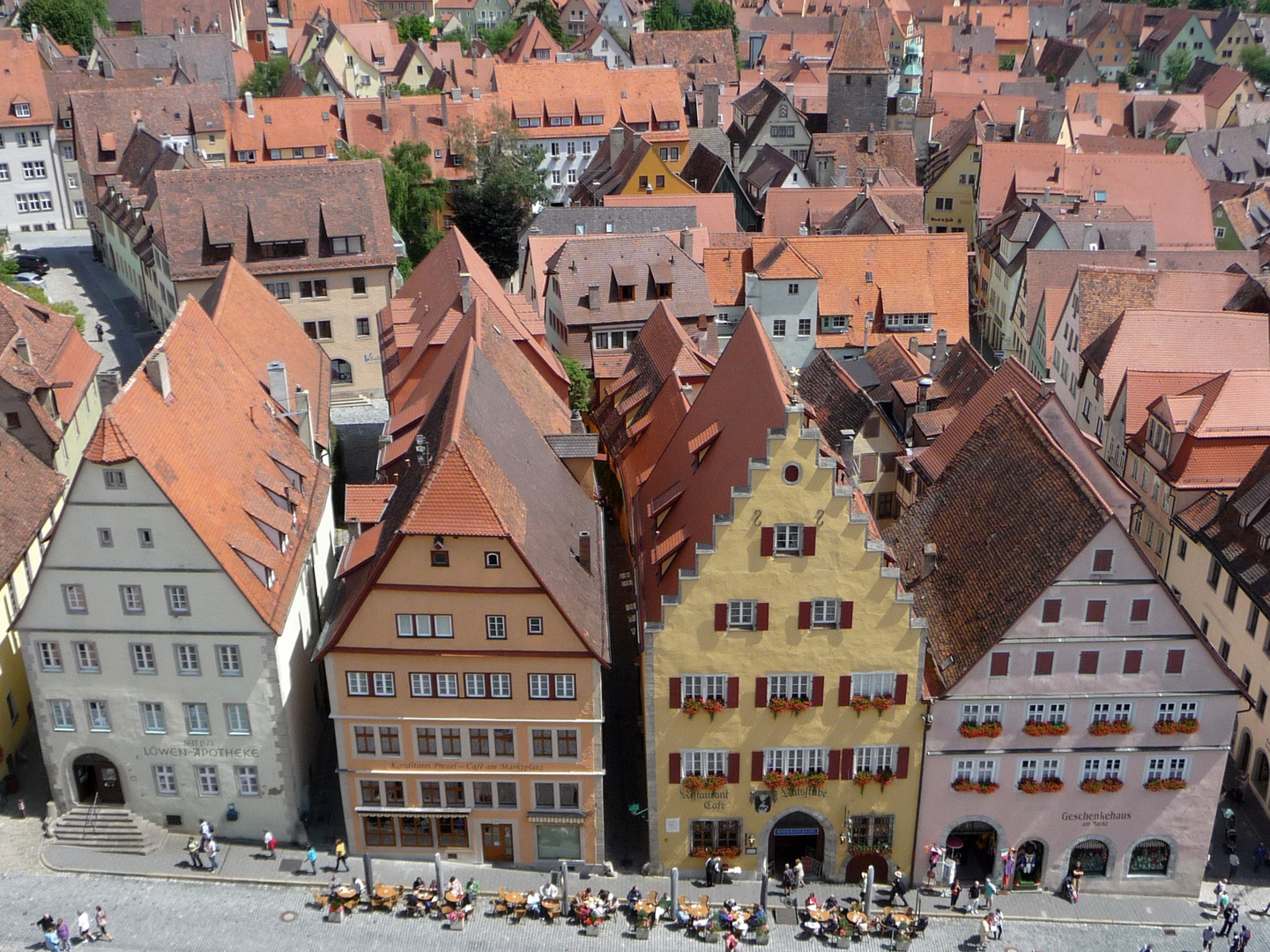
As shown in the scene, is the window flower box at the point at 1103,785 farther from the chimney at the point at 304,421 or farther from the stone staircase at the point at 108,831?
the chimney at the point at 304,421

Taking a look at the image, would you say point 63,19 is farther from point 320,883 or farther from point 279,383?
point 320,883

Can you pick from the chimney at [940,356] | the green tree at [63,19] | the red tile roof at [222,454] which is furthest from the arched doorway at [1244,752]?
the green tree at [63,19]

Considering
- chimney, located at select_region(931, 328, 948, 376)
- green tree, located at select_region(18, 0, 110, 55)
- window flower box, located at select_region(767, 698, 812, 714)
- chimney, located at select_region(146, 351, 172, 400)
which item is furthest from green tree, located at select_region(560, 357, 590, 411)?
green tree, located at select_region(18, 0, 110, 55)

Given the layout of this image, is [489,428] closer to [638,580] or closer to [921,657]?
[638,580]

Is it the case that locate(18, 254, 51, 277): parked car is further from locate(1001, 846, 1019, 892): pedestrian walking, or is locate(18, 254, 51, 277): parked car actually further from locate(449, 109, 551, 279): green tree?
locate(1001, 846, 1019, 892): pedestrian walking

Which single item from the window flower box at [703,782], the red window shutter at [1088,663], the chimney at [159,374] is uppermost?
the chimney at [159,374]
